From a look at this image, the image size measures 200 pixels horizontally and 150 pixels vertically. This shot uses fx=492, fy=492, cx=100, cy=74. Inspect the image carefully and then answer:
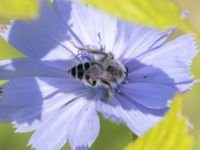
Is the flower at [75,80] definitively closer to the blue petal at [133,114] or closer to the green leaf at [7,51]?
the blue petal at [133,114]

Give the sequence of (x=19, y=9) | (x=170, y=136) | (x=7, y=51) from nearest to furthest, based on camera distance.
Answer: (x=19, y=9)
(x=170, y=136)
(x=7, y=51)

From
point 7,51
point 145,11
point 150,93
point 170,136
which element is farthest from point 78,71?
point 7,51

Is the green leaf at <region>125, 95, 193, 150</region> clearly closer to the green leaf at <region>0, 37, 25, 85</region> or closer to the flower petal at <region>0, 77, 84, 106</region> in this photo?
the flower petal at <region>0, 77, 84, 106</region>

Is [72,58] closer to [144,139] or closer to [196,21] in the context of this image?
[144,139]

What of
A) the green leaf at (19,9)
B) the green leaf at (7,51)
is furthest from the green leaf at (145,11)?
the green leaf at (7,51)

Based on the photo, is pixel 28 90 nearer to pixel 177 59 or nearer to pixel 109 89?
pixel 109 89

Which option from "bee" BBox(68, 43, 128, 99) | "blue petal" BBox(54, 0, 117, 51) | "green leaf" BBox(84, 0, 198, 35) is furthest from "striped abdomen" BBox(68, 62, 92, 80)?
"green leaf" BBox(84, 0, 198, 35)

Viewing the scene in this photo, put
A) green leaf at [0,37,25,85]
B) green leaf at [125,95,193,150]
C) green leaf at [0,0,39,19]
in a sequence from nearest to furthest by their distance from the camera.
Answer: green leaf at [0,0,39,19], green leaf at [125,95,193,150], green leaf at [0,37,25,85]

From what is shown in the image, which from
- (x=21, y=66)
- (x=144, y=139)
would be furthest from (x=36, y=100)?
(x=144, y=139)
